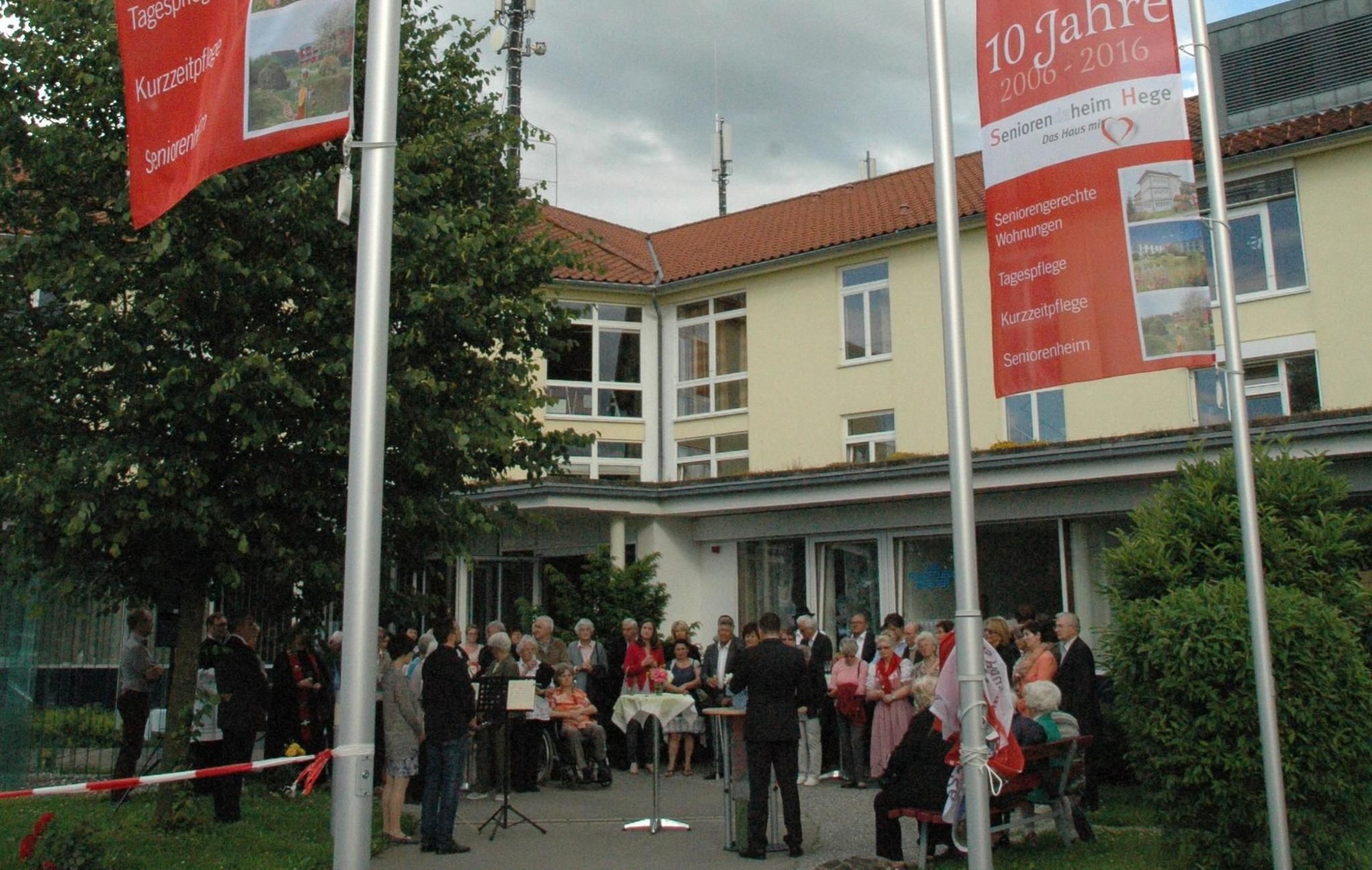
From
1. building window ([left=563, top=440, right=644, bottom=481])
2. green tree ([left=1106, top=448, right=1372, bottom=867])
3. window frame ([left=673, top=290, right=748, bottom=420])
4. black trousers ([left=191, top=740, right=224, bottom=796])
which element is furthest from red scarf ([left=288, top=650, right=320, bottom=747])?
window frame ([left=673, top=290, right=748, bottom=420])

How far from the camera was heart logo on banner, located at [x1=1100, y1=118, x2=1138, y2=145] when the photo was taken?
25.5 ft

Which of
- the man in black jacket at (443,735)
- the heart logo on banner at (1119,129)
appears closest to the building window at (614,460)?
the man in black jacket at (443,735)

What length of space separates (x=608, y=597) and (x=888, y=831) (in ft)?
38.0

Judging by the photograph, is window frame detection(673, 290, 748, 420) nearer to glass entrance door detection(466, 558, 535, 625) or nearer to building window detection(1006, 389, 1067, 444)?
glass entrance door detection(466, 558, 535, 625)

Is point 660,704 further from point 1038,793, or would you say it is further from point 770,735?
point 1038,793

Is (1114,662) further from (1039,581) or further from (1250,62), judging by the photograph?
(1250,62)

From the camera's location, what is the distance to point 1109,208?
25.5ft

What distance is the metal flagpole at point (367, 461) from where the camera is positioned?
5996 mm

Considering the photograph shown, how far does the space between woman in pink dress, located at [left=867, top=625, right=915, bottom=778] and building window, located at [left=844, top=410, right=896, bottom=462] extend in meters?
11.0

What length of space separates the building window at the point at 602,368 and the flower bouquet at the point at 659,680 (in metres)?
13.9

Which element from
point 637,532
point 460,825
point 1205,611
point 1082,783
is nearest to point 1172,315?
point 1205,611

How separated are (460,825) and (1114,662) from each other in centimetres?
649

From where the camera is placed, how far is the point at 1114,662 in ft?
29.0

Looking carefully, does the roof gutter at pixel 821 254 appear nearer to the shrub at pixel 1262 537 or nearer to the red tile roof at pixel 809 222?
the red tile roof at pixel 809 222
